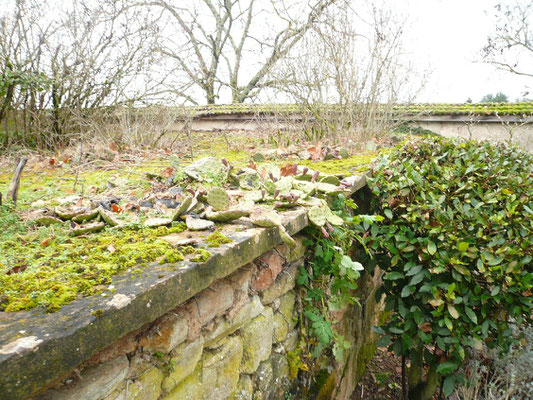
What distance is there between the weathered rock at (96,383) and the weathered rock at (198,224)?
68 centimetres

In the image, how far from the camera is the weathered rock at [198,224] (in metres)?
1.72

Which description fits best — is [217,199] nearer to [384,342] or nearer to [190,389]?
[190,389]

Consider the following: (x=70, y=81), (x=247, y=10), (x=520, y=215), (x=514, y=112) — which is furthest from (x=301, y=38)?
(x=247, y=10)

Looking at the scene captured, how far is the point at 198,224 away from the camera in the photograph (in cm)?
174

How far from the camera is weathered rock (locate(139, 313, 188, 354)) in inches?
48.5

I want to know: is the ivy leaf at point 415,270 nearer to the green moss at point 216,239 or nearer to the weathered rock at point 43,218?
the green moss at point 216,239

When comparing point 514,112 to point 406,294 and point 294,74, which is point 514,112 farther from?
point 406,294

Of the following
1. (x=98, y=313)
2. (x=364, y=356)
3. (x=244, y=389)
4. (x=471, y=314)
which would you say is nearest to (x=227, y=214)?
(x=244, y=389)

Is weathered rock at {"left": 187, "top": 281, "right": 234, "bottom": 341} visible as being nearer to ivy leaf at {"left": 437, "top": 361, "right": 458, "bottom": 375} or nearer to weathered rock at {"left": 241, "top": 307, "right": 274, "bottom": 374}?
weathered rock at {"left": 241, "top": 307, "right": 274, "bottom": 374}

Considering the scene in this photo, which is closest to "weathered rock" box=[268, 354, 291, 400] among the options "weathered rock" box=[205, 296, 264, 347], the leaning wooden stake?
"weathered rock" box=[205, 296, 264, 347]

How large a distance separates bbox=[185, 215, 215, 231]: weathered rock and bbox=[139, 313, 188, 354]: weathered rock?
48cm

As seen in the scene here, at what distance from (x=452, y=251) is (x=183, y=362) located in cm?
215

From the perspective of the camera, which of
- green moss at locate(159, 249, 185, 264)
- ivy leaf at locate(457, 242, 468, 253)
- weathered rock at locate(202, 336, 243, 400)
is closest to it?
green moss at locate(159, 249, 185, 264)

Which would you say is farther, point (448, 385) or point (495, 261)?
point (448, 385)
